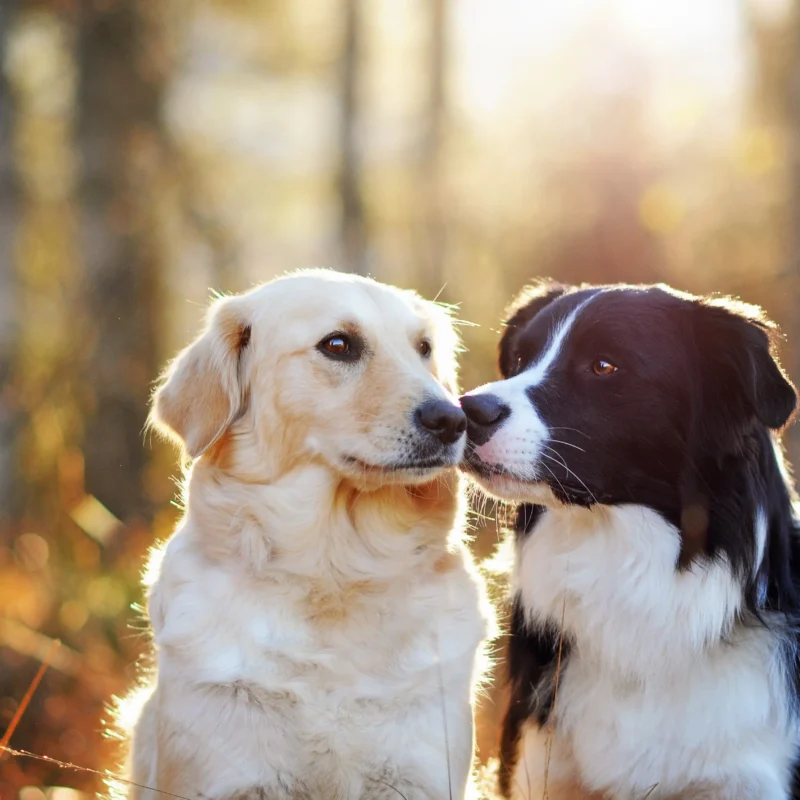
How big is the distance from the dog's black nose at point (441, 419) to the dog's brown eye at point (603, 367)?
0.53 meters

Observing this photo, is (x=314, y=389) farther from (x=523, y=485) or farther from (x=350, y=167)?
(x=350, y=167)

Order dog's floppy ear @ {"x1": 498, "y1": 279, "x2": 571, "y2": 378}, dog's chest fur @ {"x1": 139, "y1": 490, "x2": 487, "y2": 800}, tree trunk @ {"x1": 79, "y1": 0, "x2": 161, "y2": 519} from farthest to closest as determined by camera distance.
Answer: tree trunk @ {"x1": 79, "y1": 0, "x2": 161, "y2": 519} < dog's floppy ear @ {"x1": 498, "y1": 279, "x2": 571, "y2": 378} < dog's chest fur @ {"x1": 139, "y1": 490, "x2": 487, "y2": 800}

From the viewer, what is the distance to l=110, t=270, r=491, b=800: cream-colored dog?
101 inches

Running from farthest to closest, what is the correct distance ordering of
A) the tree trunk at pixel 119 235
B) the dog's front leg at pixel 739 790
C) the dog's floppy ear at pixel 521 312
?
the tree trunk at pixel 119 235
the dog's floppy ear at pixel 521 312
the dog's front leg at pixel 739 790

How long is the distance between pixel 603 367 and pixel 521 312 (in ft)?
2.36

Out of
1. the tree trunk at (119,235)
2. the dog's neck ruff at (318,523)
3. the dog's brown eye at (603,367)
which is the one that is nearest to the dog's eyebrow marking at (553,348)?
the dog's brown eye at (603,367)

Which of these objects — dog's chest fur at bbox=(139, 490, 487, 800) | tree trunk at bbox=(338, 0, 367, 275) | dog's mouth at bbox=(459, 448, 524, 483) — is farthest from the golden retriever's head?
tree trunk at bbox=(338, 0, 367, 275)

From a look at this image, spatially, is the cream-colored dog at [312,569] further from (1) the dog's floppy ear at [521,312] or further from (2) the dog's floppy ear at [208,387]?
(1) the dog's floppy ear at [521,312]

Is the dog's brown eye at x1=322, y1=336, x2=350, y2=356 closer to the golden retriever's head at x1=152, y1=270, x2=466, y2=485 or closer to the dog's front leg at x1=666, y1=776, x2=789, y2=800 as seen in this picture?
the golden retriever's head at x1=152, y1=270, x2=466, y2=485

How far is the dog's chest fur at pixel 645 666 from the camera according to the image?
2.77 metres

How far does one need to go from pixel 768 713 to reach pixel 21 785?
2.87 m

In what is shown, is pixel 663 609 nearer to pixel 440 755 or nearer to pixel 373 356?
pixel 440 755

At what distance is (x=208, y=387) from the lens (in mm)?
2881

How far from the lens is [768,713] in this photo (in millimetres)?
2764
